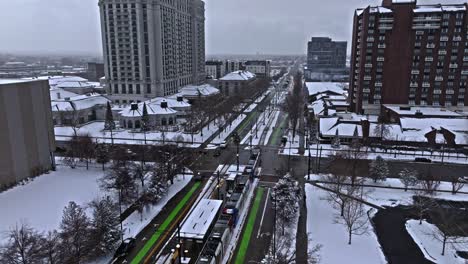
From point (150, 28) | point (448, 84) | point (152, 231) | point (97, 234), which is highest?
point (150, 28)

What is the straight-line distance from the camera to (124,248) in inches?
977

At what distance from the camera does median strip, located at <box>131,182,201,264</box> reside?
2471 cm

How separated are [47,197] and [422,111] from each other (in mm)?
64706

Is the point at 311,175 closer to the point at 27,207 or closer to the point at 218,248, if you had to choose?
the point at 218,248

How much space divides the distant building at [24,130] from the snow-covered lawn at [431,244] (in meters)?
40.3

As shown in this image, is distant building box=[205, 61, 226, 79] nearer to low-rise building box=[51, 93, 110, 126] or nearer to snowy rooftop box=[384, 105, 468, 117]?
low-rise building box=[51, 93, 110, 126]

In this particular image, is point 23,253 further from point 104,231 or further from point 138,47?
point 138,47

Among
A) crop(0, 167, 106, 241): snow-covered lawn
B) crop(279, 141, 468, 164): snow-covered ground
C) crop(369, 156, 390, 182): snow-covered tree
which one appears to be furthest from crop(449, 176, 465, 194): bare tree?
crop(0, 167, 106, 241): snow-covered lawn

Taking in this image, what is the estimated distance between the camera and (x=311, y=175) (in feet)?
134

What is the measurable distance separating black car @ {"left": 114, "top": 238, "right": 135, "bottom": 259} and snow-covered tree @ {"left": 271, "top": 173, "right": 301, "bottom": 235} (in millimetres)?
11883

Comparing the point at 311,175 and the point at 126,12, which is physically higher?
the point at 126,12

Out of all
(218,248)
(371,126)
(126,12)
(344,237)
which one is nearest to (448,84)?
(371,126)

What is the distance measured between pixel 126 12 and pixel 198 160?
5978 cm

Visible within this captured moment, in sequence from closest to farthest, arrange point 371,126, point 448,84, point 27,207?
1. point 27,207
2. point 371,126
3. point 448,84
